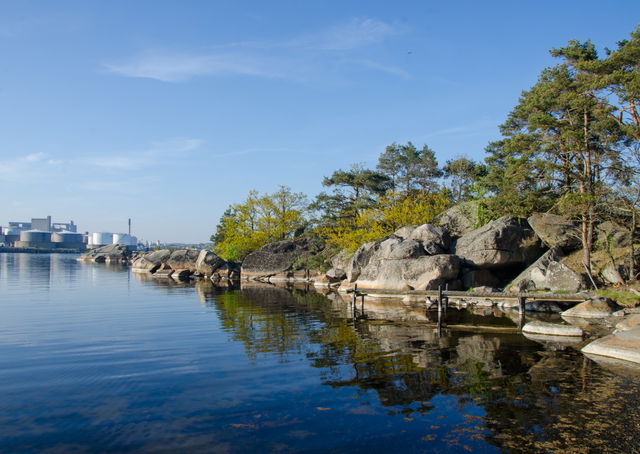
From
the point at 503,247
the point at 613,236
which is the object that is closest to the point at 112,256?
the point at 503,247

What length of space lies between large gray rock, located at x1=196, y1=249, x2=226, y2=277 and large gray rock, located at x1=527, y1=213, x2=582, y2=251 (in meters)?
39.5

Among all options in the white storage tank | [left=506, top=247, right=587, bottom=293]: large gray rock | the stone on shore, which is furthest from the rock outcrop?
the stone on shore

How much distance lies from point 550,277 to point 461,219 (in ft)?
43.8

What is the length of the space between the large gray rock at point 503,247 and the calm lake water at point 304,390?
10.5 meters

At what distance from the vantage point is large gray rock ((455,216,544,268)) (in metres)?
31.8

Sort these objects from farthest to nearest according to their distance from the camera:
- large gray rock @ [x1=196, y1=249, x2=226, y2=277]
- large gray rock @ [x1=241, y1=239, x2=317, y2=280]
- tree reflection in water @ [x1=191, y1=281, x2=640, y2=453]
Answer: large gray rock @ [x1=196, y1=249, x2=226, y2=277] → large gray rock @ [x1=241, y1=239, x2=317, y2=280] → tree reflection in water @ [x1=191, y1=281, x2=640, y2=453]

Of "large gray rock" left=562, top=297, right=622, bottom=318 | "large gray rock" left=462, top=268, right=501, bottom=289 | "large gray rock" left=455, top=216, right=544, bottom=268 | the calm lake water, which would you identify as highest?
"large gray rock" left=455, top=216, right=544, bottom=268

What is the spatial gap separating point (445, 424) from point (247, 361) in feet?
23.6

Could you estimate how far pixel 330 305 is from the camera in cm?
3039

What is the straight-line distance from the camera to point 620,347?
48.5 feet

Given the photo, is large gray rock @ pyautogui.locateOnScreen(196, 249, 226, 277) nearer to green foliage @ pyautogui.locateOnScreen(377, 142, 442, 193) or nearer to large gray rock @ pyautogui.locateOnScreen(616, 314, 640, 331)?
green foliage @ pyautogui.locateOnScreen(377, 142, 442, 193)

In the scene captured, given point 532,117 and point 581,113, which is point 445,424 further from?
point 581,113

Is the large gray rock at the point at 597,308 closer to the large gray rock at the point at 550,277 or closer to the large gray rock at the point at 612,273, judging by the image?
the large gray rock at the point at 550,277

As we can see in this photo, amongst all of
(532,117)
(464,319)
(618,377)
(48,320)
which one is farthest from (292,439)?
(532,117)
